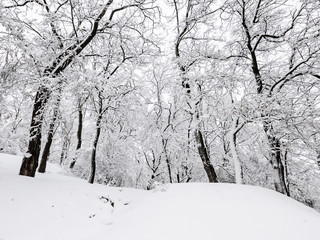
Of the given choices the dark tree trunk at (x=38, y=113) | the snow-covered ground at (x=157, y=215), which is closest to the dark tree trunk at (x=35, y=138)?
the dark tree trunk at (x=38, y=113)

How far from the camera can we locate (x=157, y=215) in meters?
4.21

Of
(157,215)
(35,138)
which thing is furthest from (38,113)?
(157,215)

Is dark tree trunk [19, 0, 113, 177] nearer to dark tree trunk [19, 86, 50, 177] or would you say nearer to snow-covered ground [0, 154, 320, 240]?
dark tree trunk [19, 86, 50, 177]

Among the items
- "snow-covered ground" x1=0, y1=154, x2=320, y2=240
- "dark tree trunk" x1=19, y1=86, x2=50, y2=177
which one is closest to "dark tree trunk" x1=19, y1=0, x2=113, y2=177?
"dark tree trunk" x1=19, y1=86, x2=50, y2=177

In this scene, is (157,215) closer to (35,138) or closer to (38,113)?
(35,138)

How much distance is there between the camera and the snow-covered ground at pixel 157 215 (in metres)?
3.40

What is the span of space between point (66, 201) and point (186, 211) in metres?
3.40

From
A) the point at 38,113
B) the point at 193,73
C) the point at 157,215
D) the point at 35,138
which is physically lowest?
the point at 157,215

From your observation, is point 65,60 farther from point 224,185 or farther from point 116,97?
point 224,185

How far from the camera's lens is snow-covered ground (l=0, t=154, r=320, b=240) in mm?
3400

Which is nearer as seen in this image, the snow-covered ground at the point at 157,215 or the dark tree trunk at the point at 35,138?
the snow-covered ground at the point at 157,215

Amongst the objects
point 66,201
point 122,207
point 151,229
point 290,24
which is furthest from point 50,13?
point 290,24

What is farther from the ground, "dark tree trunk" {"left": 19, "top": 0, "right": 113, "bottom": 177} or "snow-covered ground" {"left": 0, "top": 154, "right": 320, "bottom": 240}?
"dark tree trunk" {"left": 19, "top": 0, "right": 113, "bottom": 177}

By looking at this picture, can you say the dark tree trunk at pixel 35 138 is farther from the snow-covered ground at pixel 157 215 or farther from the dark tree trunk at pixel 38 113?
the snow-covered ground at pixel 157 215
